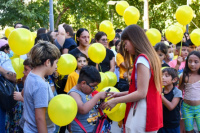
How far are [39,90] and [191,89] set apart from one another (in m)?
2.82

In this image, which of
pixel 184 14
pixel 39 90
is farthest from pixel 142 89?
pixel 184 14

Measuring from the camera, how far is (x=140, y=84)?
244 cm

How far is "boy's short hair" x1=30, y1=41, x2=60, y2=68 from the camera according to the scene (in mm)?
2416

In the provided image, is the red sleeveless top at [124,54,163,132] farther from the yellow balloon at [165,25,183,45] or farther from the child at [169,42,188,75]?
the yellow balloon at [165,25,183,45]

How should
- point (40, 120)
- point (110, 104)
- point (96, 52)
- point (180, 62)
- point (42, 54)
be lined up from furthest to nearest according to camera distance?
point (180, 62) < point (96, 52) < point (110, 104) < point (42, 54) < point (40, 120)

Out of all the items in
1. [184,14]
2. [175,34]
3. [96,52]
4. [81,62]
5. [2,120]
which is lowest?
[2,120]

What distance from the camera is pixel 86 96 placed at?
9.42ft

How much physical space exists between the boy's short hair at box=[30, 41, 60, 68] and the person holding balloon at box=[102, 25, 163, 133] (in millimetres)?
732

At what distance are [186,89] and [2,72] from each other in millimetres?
2909

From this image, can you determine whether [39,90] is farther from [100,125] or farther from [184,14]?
[184,14]

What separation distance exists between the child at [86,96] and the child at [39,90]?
0.35 m

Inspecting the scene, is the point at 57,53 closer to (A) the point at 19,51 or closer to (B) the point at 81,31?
(A) the point at 19,51

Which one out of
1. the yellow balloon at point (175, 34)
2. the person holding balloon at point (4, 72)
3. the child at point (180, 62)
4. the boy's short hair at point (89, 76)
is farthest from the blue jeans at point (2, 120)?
the yellow balloon at point (175, 34)

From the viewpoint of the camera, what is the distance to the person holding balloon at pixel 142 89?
2.46 meters
